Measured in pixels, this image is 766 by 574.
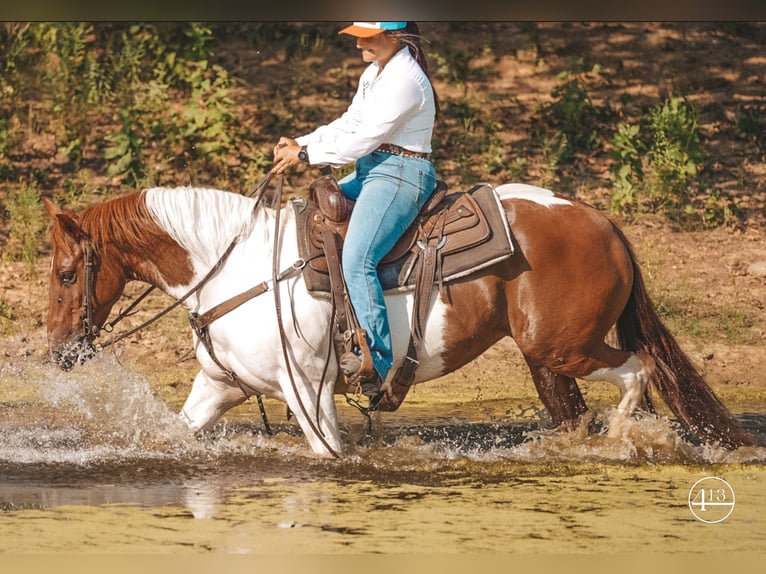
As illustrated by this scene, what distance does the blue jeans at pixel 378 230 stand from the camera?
6172mm

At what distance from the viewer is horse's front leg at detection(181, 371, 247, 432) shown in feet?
21.9

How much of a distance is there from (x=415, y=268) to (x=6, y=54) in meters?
8.26

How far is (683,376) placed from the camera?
→ 6773 millimetres

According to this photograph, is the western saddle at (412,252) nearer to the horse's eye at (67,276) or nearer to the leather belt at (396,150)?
the leather belt at (396,150)

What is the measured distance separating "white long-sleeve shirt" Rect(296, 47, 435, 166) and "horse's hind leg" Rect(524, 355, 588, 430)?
148cm

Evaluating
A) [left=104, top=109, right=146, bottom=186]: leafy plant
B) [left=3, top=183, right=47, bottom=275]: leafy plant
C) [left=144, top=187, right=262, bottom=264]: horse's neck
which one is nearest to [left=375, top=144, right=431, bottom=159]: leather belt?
[left=144, top=187, right=262, bottom=264]: horse's neck

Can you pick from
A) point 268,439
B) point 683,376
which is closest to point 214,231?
point 268,439

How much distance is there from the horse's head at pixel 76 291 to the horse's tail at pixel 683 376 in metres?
2.74

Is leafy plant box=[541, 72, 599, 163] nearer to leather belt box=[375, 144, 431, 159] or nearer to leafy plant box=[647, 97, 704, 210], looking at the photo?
leafy plant box=[647, 97, 704, 210]

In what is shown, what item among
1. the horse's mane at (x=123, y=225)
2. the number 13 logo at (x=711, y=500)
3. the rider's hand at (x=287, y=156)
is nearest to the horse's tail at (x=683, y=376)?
the number 13 logo at (x=711, y=500)

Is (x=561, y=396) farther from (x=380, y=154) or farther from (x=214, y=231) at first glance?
(x=214, y=231)

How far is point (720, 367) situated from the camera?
9273mm

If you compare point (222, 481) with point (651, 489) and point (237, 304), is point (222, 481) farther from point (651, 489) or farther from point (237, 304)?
point (651, 489)

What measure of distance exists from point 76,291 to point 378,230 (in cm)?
160
